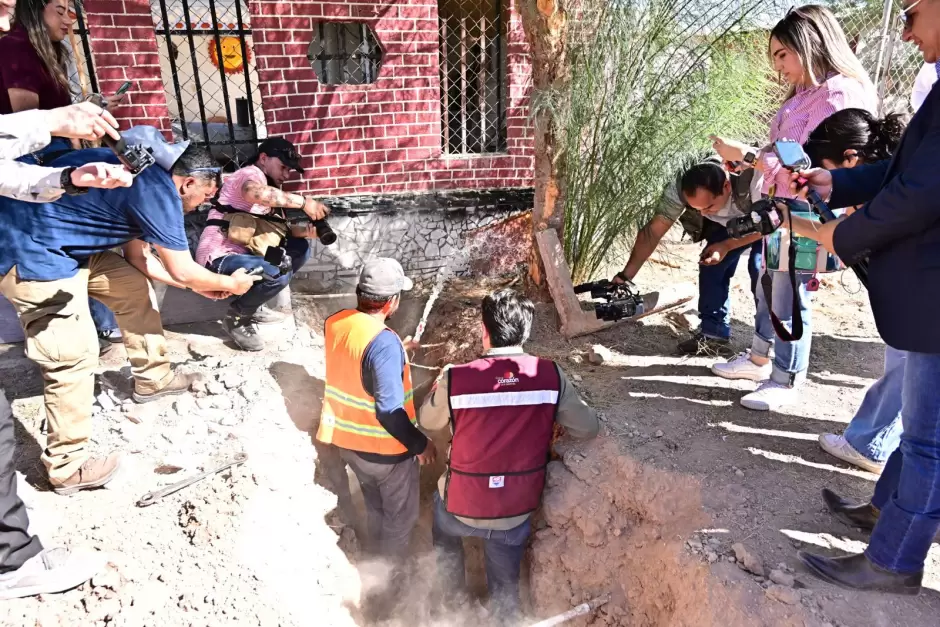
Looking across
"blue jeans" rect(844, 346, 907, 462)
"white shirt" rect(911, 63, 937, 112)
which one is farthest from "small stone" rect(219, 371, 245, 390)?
"white shirt" rect(911, 63, 937, 112)

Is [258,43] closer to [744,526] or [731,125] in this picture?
[731,125]

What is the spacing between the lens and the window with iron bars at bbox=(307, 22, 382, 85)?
5.62 metres

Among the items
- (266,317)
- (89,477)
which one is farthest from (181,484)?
(266,317)

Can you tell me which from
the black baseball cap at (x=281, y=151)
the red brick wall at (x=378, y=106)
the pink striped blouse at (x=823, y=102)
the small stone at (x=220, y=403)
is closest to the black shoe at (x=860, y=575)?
the pink striped blouse at (x=823, y=102)

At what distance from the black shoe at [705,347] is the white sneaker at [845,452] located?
1048mm

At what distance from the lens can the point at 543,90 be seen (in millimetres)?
3777

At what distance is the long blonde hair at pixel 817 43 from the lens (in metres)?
2.95

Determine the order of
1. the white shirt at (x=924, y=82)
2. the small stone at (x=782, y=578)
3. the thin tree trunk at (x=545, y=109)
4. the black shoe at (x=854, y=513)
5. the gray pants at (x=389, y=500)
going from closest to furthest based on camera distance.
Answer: the small stone at (x=782, y=578) < the black shoe at (x=854, y=513) < the white shirt at (x=924, y=82) < the gray pants at (x=389, y=500) < the thin tree trunk at (x=545, y=109)

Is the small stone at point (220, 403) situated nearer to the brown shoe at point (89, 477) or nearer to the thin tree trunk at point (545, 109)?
the brown shoe at point (89, 477)

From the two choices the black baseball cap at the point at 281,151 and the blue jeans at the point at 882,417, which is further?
the black baseball cap at the point at 281,151

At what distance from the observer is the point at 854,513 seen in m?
2.39

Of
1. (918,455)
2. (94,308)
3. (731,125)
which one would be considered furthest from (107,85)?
(918,455)

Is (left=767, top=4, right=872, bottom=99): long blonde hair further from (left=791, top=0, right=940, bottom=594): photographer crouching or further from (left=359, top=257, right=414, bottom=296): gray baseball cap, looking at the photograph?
(left=359, top=257, right=414, bottom=296): gray baseball cap

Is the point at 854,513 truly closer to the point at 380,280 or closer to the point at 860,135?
the point at 860,135
